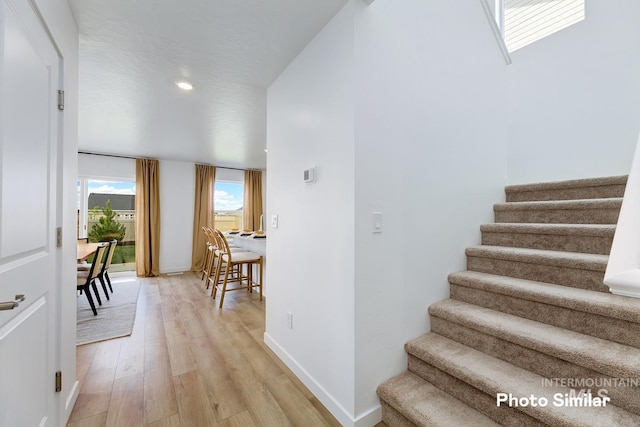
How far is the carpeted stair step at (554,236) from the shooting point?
1.62m

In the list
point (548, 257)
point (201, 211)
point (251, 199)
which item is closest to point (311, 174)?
point (548, 257)

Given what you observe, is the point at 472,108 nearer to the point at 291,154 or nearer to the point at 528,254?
the point at 528,254

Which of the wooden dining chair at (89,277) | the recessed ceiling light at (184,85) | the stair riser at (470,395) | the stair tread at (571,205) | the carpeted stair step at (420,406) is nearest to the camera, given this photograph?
the stair riser at (470,395)

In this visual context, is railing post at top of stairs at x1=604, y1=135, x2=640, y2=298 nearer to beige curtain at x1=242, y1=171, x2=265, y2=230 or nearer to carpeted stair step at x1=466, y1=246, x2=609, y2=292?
carpeted stair step at x1=466, y1=246, x2=609, y2=292

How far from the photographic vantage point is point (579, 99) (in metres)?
2.81

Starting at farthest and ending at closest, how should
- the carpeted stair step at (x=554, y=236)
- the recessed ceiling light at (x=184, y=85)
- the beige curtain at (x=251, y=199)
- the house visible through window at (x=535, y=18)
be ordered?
the beige curtain at (x=251, y=199)
the house visible through window at (x=535, y=18)
the recessed ceiling light at (x=184, y=85)
the carpeted stair step at (x=554, y=236)

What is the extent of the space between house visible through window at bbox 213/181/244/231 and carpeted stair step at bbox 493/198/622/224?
5.76m

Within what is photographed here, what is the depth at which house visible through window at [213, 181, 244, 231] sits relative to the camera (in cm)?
650

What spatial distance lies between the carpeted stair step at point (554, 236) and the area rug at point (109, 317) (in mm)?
3653

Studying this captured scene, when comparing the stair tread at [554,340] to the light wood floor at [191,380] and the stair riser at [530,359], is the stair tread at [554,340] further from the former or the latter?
the light wood floor at [191,380]

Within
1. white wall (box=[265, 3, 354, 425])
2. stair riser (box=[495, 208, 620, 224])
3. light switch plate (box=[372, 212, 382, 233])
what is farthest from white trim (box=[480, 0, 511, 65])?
light switch plate (box=[372, 212, 382, 233])

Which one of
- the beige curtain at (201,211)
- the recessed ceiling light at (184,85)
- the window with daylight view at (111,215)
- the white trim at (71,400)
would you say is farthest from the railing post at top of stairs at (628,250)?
the window with daylight view at (111,215)

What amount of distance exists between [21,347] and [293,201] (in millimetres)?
1571

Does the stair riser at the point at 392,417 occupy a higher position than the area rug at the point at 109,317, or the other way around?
the stair riser at the point at 392,417
